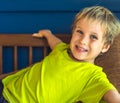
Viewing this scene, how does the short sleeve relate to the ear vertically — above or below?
below

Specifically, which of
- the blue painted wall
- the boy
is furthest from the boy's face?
the blue painted wall

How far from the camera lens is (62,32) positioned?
A: 169 cm

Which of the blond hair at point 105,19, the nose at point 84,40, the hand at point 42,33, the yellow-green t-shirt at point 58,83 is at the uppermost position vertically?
the blond hair at point 105,19

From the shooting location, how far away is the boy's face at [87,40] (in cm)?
133

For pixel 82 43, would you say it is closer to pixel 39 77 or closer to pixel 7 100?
pixel 39 77

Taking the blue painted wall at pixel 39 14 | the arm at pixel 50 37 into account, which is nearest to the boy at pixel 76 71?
the arm at pixel 50 37

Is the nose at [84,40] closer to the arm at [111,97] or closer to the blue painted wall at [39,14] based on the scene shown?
the arm at [111,97]

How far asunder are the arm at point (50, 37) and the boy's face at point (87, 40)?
17cm

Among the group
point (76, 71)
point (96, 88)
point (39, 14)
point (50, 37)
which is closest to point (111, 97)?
point (96, 88)

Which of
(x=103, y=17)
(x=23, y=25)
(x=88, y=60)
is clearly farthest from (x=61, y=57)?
(x=23, y=25)

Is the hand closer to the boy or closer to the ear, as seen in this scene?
the boy

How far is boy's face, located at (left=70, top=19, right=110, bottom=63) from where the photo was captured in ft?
4.36

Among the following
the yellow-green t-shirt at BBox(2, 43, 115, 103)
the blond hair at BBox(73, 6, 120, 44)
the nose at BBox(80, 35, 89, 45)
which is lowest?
the yellow-green t-shirt at BBox(2, 43, 115, 103)

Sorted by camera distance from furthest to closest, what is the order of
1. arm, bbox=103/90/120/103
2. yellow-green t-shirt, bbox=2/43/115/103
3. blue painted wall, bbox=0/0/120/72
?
blue painted wall, bbox=0/0/120/72 → yellow-green t-shirt, bbox=2/43/115/103 → arm, bbox=103/90/120/103
